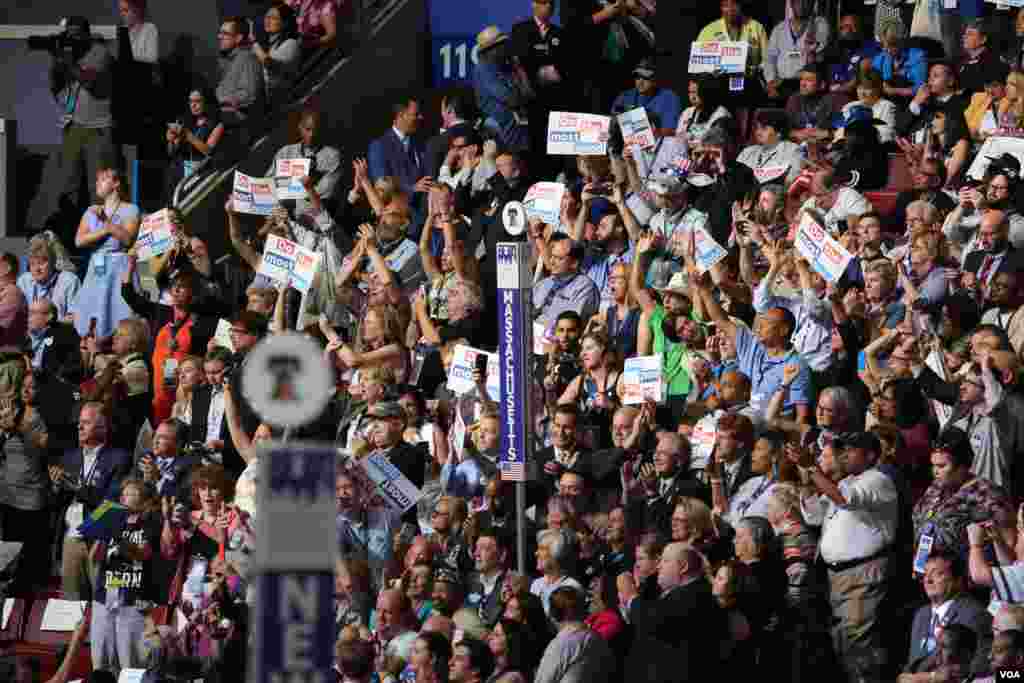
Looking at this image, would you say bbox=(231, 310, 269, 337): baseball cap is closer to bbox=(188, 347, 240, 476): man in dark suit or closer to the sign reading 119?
bbox=(188, 347, 240, 476): man in dark suit

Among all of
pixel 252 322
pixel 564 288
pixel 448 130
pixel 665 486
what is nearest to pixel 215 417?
pixel 252 322

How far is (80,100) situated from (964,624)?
414 inches

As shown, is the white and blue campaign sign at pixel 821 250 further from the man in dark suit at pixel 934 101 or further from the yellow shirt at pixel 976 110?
the man in dark suit at pixel 934 101

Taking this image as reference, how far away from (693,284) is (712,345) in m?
0.47

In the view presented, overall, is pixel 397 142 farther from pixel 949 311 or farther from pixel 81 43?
pixel 949 311

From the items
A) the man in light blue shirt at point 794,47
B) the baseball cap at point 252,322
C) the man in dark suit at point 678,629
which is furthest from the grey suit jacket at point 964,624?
the man in light blue shirt at point 794,47

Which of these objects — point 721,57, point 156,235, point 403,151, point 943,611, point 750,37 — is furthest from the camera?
point 403,151

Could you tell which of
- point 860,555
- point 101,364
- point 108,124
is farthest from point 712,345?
point 108,124

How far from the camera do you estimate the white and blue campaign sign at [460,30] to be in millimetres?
22078

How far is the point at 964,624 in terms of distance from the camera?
40.7ft

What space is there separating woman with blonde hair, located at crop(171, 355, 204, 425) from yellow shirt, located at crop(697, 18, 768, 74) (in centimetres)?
469

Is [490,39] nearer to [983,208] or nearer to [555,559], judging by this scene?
[983,208]

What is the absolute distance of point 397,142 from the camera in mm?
20141

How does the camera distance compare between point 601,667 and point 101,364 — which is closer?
point 601,667
